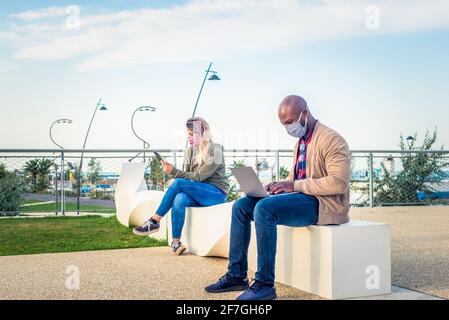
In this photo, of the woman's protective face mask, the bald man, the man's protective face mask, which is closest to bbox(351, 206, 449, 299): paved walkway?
the bald man

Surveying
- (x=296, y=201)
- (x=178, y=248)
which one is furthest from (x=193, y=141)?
(x=296, y=201)

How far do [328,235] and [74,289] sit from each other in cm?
171

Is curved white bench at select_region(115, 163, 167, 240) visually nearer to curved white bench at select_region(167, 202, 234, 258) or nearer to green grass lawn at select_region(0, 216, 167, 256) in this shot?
green grass lawn at select_region(0, 216, 167, 256)

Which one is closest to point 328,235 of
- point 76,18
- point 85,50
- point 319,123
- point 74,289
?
point 319,123

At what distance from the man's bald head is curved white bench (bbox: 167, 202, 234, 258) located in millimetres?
1365

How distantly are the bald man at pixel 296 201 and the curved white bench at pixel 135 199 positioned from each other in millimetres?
2825

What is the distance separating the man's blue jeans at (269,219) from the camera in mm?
3418

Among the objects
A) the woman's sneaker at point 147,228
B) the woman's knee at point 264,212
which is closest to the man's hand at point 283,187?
the woman's knee at point 264,212

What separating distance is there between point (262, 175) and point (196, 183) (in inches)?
224

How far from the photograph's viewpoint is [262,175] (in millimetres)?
11016

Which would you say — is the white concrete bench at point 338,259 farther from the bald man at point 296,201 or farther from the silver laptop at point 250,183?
the silver laptop at point 250,183

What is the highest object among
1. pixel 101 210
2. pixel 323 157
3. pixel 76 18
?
pixel 76 18
